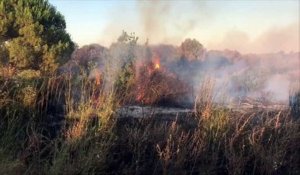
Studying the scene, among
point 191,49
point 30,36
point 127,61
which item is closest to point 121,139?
point 30,36

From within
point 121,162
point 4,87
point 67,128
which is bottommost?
point 121,162

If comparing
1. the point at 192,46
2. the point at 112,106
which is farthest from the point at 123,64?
the point at 192,46

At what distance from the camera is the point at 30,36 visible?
1190 cm

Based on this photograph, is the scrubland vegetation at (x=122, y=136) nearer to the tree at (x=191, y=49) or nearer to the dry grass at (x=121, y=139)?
the dry grass at (x=121, y=139)

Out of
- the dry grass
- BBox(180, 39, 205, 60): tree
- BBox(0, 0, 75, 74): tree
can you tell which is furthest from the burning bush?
BBox(180, 39, 205, 60): tree

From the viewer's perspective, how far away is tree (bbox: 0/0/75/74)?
39.0 feet

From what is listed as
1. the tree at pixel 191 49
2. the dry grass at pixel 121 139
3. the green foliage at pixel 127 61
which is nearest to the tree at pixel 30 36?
the green foliage at pixel 127 61

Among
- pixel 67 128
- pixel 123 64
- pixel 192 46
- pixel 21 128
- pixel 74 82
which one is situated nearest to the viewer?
pixel 21 128

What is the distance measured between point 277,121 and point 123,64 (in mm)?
6331

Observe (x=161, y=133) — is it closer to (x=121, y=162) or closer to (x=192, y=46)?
(x=121, y=162)

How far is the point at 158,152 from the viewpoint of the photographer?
737 centimetres

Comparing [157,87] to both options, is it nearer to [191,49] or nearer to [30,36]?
[30,36]

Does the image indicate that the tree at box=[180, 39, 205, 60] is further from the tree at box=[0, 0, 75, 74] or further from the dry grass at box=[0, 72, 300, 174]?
the dry grass at box=[0, 72, 300, 174]

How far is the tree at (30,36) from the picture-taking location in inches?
468
